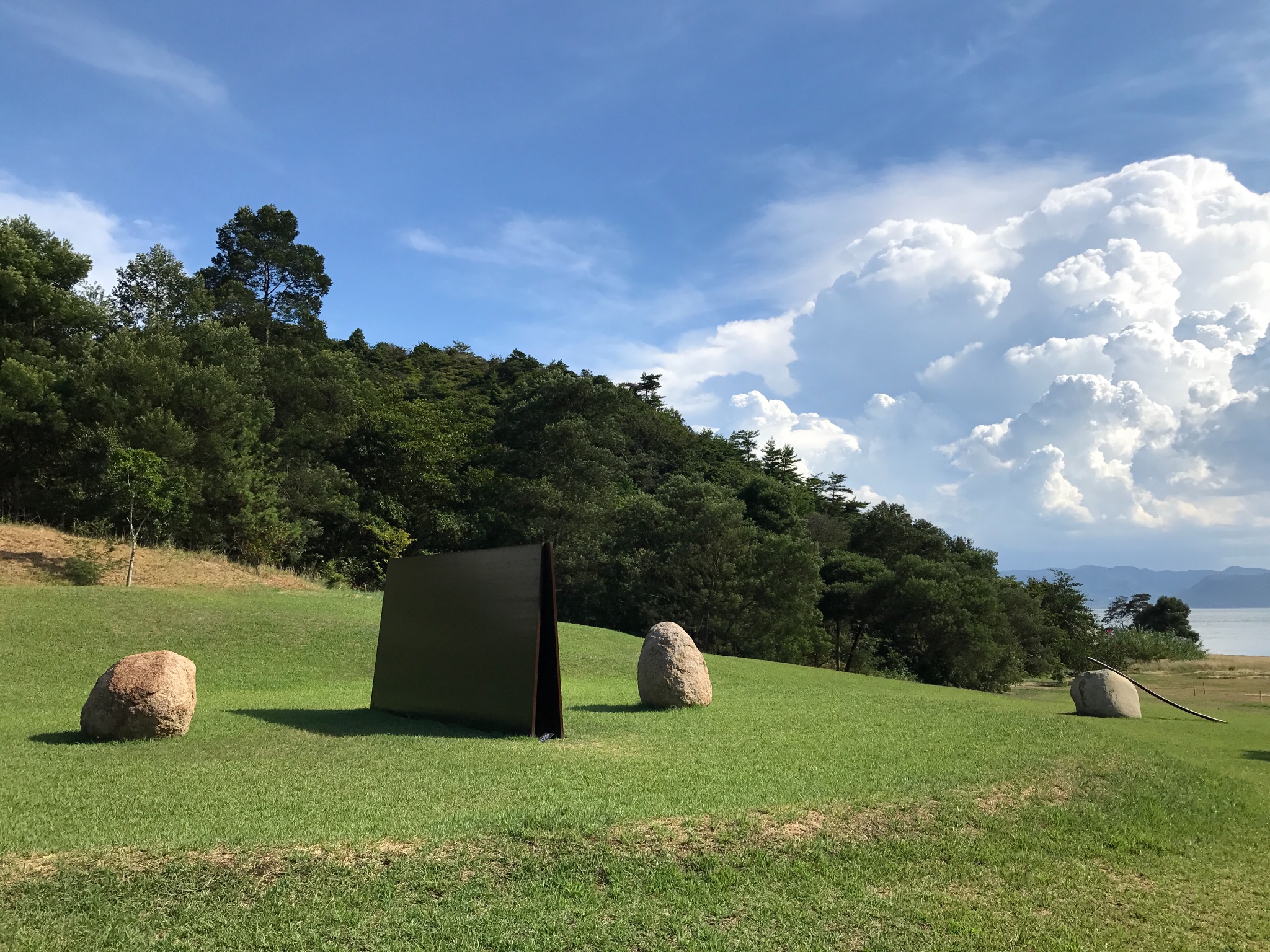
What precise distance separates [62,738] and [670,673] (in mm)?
8238

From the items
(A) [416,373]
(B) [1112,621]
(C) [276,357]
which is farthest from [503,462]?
(B) [1112,621]

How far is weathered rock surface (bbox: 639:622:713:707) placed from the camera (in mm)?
13047

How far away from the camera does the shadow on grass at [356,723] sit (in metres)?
10.5

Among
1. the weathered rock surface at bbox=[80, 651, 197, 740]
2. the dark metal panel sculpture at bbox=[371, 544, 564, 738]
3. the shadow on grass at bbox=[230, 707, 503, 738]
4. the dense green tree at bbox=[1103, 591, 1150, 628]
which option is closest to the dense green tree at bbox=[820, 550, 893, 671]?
the dark metal panel sculpture at bbox=[371, 544, 564, 738]

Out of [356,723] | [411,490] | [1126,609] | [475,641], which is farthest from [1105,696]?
[1126,609]

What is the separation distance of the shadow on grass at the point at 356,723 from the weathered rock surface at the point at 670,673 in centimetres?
329

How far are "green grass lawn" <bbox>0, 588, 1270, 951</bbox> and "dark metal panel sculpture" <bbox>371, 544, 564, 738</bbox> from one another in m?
0.48

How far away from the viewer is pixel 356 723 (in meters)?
11.3

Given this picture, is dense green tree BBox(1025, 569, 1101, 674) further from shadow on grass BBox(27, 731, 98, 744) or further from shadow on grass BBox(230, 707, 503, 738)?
shadow on grass BBox(27, 731, 98, 744)

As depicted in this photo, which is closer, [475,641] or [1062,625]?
[475,641]

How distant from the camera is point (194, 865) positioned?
213 inches

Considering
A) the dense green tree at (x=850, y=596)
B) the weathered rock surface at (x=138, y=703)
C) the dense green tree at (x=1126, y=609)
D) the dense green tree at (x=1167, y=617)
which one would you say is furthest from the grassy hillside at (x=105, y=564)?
the dense green tree at (x=1126, y=609)

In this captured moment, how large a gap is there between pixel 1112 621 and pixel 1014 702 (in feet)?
182

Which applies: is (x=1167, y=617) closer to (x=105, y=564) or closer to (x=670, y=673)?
(x=670, y=673)
